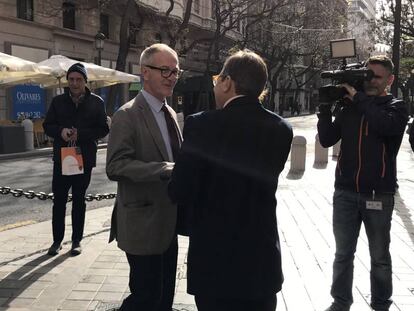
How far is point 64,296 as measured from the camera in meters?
3.94

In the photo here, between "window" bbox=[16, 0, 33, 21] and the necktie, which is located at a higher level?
"window" bbox=[16, 0, 33, 21]

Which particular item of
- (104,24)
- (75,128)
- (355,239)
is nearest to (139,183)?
(355,239)

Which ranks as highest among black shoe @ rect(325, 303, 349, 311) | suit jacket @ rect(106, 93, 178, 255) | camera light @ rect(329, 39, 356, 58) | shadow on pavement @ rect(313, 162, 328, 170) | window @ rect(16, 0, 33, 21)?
window @ rect(16, 0, 33, 21)

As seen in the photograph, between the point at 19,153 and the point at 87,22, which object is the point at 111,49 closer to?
the point at 87,22

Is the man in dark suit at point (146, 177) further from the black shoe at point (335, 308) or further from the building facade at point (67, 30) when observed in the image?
the building facade at point (67, 30)

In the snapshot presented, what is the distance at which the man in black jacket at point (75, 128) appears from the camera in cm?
491

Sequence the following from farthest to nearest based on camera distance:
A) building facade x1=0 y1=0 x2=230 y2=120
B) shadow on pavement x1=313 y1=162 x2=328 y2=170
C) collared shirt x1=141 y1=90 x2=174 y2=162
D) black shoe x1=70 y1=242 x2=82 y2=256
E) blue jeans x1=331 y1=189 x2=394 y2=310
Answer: building facade x1=0 y1=0 x2=230 y2=120 < shadow on pavement x1=313 y1=162 x2=328 y2=170 < black shoe x1=70 y1=242 x2=82 y2=256 < blue jeans x1=331 y1=189 x2=394 y2=310 < collared shirt x1=141 y1=90 x2=174 y2=162

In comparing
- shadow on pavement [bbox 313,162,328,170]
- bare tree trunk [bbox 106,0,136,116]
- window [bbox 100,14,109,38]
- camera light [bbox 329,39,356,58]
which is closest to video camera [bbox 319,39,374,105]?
camera light [bbox 329,39,356,58]

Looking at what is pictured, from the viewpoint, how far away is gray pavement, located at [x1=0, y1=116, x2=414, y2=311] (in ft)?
12.8

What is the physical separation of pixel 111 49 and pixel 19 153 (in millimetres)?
15136

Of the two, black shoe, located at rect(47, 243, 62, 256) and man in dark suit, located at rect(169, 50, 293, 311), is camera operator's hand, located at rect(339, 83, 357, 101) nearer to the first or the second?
Answer: man in dark suit, located at rect(169, 50, 293, 311)

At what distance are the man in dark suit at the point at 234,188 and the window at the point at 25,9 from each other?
22418mm

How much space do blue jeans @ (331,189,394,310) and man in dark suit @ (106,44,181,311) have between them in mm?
1405

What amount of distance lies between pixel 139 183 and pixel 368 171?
1.64 meters
